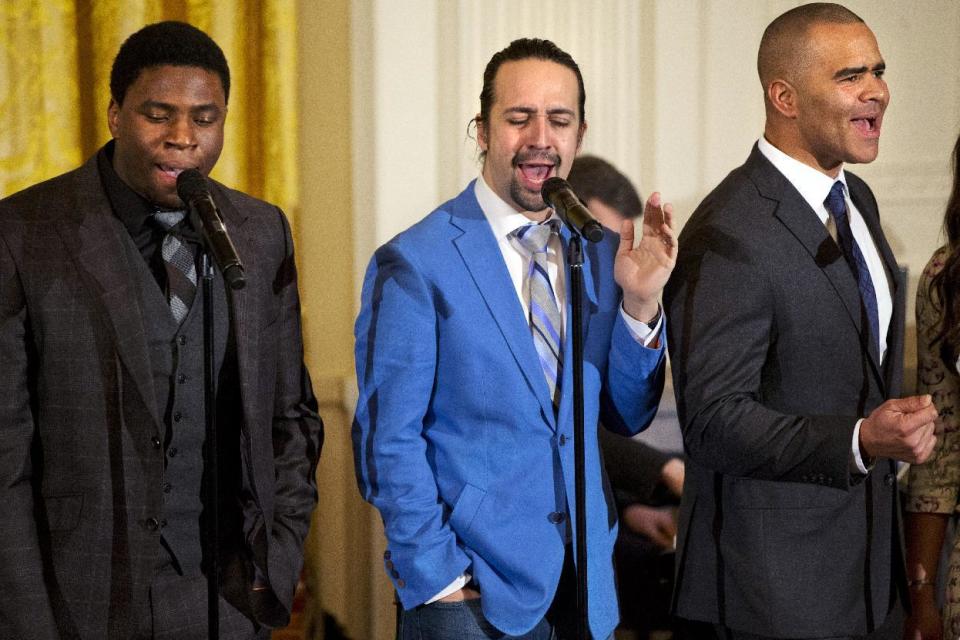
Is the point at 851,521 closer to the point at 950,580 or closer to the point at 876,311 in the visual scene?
the point at 950,580

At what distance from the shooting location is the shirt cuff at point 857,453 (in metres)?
2.03

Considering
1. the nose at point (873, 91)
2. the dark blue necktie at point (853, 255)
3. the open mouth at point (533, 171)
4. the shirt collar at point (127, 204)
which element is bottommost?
the dark blue necktie at point (853, 255)

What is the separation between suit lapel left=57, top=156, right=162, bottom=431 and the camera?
2035 millimetres

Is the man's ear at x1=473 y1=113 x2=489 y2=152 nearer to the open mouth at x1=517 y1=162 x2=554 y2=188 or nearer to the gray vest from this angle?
the open mouth at x1=517 y1=162 x2=554 y2=188

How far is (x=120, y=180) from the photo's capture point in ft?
7.15

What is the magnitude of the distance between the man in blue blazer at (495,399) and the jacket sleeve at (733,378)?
0.08 m

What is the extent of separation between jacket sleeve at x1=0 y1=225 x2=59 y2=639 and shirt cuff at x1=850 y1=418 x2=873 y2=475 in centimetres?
136

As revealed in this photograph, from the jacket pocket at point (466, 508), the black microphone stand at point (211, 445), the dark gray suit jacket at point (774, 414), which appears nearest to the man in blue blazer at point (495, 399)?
the jacket pocket at point (466, 508)

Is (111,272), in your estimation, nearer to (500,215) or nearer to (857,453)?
(500,215)

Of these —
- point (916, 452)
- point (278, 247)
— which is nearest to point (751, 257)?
point (916, 452)

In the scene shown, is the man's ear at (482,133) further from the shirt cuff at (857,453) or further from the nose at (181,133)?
the shirt cuff at (857,453)

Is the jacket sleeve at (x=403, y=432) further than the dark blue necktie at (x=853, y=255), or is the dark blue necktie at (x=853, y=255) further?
the dark blue necktie at (x=853, y=255)

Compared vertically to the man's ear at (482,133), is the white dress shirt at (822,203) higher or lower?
lower

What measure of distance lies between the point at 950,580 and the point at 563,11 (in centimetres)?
214
